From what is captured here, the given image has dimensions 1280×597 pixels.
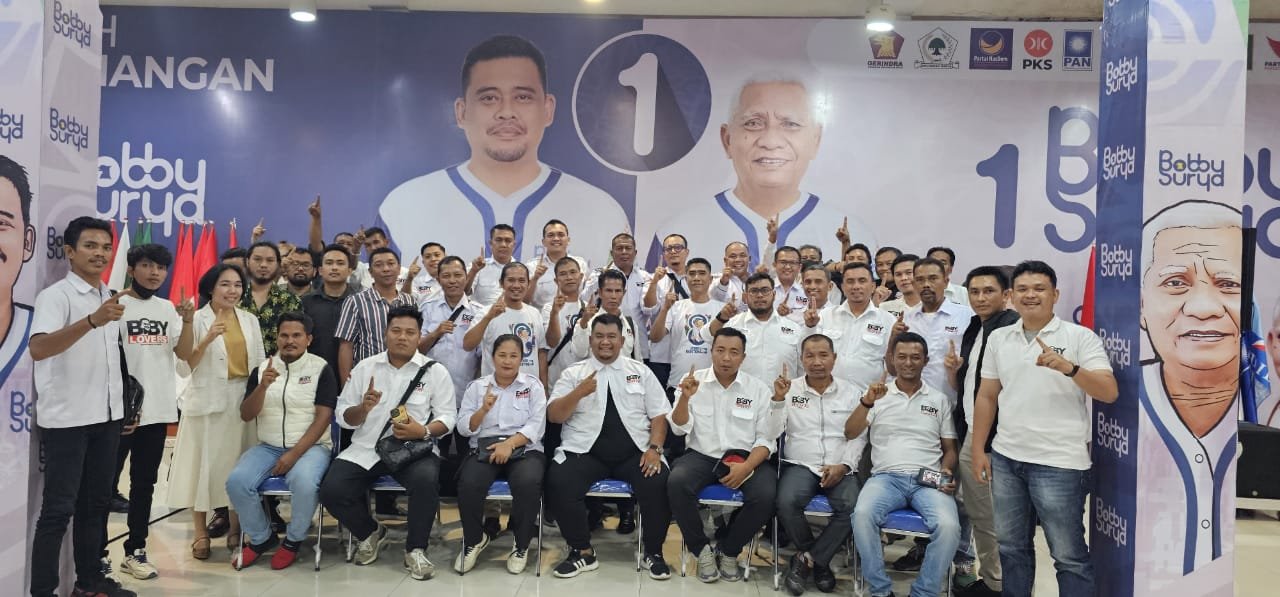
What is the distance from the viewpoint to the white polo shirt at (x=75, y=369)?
11.2 feet

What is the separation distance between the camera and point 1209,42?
3324 millimetres

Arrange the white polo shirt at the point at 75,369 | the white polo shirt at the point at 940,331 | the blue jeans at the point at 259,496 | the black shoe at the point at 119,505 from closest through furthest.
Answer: the white polo shirt at the point at 75,369 → the blue jeans at the point at 259,496 → the white polo shirt at the point at 940,331 → the black shoe at the point at 119,505

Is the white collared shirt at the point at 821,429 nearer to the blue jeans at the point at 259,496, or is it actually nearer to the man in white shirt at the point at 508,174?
the blue jeans at the point at 259,496

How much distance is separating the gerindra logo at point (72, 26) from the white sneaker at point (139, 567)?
2470mm

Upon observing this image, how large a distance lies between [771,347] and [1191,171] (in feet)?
7.78

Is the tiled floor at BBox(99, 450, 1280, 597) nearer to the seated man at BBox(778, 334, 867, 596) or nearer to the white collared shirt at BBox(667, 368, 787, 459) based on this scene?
the seated man at BBox(778, 334, 867, 596)

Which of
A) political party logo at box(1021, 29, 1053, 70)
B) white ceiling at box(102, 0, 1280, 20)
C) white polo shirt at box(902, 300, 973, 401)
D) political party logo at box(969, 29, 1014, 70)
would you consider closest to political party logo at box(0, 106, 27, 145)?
white polo shirt at box(902, 300, 973, 401)

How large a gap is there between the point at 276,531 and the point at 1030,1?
7.38m

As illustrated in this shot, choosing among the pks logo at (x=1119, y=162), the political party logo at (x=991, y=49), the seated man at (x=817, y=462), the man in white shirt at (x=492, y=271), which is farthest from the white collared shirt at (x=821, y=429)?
the political party logo at (x=991, y=49)

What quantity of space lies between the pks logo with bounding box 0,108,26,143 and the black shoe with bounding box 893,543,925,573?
4635mm

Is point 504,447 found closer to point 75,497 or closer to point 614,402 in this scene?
point 614,402

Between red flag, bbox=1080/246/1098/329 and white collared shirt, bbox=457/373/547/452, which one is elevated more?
red flag, bbox=1080/246/1098/329

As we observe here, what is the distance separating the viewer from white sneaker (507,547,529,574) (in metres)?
4.45

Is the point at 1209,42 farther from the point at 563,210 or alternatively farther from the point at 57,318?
the point at 563,210
